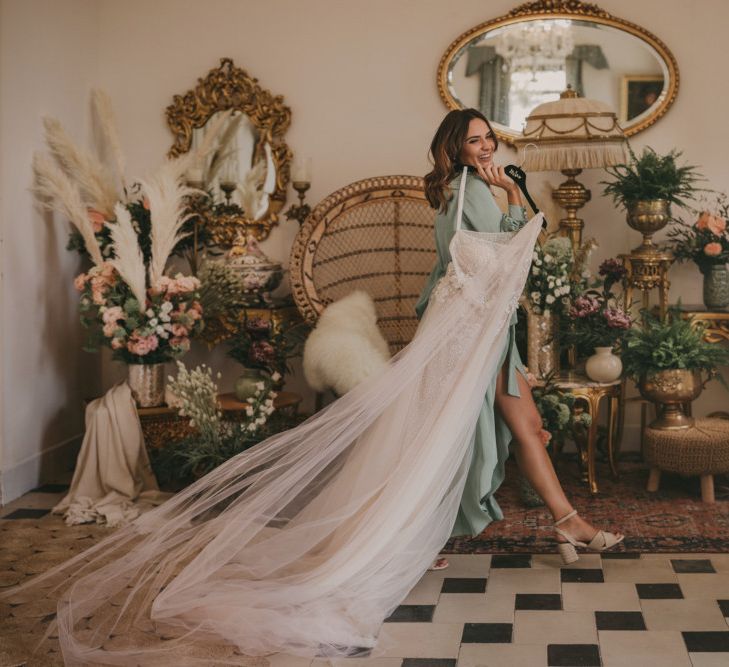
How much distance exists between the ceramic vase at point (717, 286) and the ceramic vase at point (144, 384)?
3046 millimetres

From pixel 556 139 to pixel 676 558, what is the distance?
2.35 metres

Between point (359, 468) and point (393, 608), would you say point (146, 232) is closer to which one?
point (359, 468)

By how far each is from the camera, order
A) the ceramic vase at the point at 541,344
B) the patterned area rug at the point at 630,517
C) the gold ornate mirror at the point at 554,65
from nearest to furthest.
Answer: the patterned area rug at the point at 630,517
the ceramic vase at the point at 541,344
the gold ornate mirror at the point at 554,65

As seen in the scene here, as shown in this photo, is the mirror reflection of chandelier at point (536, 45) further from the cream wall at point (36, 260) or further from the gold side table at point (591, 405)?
the cream wall at point (36, 260)

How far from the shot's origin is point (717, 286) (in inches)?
211

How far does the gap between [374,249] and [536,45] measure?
1.53m

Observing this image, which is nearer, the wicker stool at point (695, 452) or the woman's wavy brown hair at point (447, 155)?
the woman's wavy brown hair at point (447, 155)

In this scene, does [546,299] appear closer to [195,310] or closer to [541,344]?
[541,344]

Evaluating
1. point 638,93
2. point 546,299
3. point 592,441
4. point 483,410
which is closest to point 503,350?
point 483,410

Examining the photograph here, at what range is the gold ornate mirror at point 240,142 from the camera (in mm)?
5863

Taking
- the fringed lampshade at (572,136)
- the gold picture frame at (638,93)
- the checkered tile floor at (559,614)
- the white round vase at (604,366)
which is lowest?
the checkered tile floor at (559,614)

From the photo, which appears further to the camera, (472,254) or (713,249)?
(713,249)

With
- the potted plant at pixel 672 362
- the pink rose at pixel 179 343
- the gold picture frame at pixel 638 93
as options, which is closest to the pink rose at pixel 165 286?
the pink rose at pixel 179 343

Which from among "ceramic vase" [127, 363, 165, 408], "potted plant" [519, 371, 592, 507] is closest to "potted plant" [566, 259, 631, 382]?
"potted plant" [519, 371, 592, 507]
